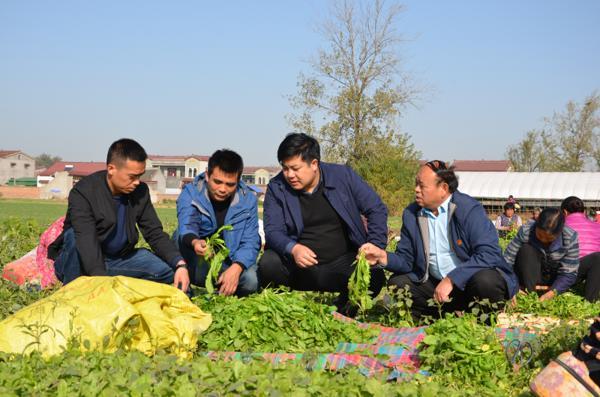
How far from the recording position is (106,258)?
229 inches

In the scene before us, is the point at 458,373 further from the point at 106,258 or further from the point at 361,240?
the point at 106,258

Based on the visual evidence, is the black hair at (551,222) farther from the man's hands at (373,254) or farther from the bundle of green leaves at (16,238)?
the bundle of green leaves at (16,238)

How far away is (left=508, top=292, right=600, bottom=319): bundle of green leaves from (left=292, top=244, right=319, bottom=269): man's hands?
5.71 ft

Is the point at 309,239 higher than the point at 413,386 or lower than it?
higher

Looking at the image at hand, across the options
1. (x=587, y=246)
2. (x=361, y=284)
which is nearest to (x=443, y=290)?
(x=361, y=284)

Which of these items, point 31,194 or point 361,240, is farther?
point 31,194

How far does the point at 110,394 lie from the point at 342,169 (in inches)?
134

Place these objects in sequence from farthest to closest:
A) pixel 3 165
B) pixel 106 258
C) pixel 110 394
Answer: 1. pixel 3 165
2. pixel 106 258
3. pixel 110 394

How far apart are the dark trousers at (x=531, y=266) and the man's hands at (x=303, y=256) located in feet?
7.64

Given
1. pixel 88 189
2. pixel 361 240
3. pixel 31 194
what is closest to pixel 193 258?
pixel 88 189

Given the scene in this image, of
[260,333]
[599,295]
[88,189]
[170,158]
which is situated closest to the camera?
[260,333]

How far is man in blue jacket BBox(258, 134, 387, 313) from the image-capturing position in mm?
5793

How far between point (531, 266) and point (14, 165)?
4261 inches

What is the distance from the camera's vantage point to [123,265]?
5801 mm
